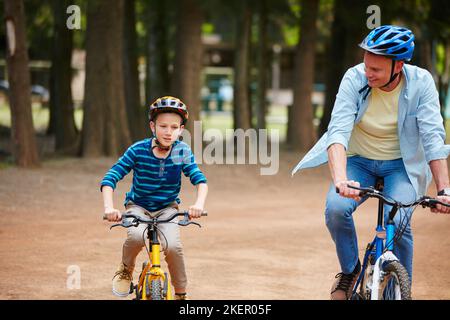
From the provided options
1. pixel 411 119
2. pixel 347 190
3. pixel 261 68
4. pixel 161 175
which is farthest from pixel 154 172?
pixel 261 68

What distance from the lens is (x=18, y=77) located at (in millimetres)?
16922

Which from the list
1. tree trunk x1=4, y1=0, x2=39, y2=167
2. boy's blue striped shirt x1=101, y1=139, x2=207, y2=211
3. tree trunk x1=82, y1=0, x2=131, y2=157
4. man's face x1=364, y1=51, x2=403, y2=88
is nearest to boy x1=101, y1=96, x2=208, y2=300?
boy's blue striped shirt x1=101, y1=139, x2=207, y2=211

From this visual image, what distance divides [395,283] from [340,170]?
72 cm

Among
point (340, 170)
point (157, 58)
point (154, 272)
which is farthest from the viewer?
point (157, 58)

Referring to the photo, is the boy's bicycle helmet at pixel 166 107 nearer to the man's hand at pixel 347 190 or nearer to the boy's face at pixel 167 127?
the boy's face at pixel 167 127

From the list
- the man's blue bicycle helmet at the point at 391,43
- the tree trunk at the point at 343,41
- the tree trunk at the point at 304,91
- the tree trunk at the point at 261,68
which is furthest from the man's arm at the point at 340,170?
the tree trunk at the point at 261,68

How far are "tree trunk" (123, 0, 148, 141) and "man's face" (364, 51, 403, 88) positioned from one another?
61.8 ft

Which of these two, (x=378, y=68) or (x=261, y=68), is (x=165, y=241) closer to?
(x=378, y=68)

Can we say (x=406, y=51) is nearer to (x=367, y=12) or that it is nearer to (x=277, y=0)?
(x=367, y=12)

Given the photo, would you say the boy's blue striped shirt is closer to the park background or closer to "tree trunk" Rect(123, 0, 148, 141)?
the park background

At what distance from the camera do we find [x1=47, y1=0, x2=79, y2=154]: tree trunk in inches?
886

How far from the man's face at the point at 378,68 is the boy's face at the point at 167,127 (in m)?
1.24

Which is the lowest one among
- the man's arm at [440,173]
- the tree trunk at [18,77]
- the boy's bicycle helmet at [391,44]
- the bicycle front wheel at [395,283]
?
the bicycle front wheel at [395,283]

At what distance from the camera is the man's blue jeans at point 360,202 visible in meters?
5.65
